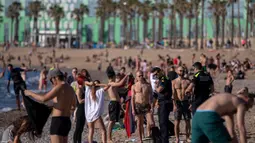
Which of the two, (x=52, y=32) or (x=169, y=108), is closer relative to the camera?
(x=169, y=108)

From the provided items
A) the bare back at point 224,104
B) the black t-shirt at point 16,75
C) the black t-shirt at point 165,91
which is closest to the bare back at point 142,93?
the black t-shirt at point 165,91

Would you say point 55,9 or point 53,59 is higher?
point 55,9

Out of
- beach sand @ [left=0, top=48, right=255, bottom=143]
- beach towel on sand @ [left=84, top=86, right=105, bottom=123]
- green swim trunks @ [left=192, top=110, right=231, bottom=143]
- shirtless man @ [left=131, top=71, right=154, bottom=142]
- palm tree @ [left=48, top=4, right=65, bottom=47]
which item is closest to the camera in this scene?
green swim trunks @ [left=192, top=110, right=231, bottom=143]

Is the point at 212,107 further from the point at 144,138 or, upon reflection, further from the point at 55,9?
the point at 55,9

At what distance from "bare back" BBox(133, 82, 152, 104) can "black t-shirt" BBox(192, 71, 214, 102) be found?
884 mm

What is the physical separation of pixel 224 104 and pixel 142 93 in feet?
14.5

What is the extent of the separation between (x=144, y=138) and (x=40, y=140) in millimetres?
2216

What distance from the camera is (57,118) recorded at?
829cm

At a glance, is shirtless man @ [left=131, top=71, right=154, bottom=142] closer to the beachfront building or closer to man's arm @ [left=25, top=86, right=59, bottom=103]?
man's arm @ [left=25, top=86, right=59, bottom=103]

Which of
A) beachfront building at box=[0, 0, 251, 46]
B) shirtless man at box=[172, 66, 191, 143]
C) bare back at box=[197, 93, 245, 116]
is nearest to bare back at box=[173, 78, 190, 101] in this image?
shirtless man at box=[172, 66, 191, 143]

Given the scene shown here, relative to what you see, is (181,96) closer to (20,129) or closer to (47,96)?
(20,129)

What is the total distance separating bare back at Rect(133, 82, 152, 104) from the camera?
11383 mm

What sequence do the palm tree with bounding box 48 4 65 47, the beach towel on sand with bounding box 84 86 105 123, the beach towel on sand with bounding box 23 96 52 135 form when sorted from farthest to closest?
1. the palm tree with bounding box 48 4 65 47
2. the beach towel on sand with bounding box 84 86 105 123
3. the beach towel on sand with bounding box 23 96 52 135

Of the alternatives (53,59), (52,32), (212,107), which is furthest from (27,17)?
(212,107)
